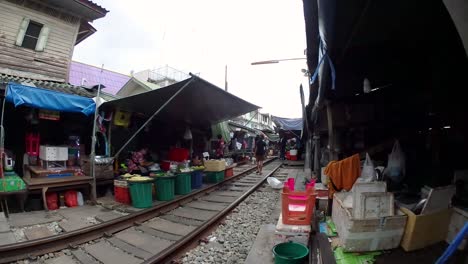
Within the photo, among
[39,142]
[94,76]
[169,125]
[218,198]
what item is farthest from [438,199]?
[94,76]

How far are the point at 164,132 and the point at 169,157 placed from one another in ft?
5.08

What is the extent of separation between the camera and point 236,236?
17.7ft

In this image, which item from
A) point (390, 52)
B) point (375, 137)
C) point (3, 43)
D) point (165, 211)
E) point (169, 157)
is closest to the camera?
point (390, 52)

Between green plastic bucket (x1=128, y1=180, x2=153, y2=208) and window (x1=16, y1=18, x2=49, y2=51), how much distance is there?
26.8 feet

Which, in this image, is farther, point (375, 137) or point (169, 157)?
point (169, 157)

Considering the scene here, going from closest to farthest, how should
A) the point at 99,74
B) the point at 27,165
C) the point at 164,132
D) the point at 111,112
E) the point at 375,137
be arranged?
the point at 375,137
the point at 27,165
the point at 111,112
the point at 164,132
the point at 99,74

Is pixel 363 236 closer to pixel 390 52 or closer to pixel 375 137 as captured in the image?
pixel 390 52

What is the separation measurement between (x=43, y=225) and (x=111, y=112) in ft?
13.8

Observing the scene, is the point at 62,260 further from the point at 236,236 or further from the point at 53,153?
the point at 53,153

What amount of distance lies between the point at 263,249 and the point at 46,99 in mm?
6867

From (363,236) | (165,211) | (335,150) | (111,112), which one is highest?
(111,112)

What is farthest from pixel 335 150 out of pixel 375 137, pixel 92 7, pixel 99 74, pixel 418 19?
pixel 99 74

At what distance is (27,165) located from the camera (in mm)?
7656

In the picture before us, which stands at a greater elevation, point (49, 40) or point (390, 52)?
point (49, 40)
